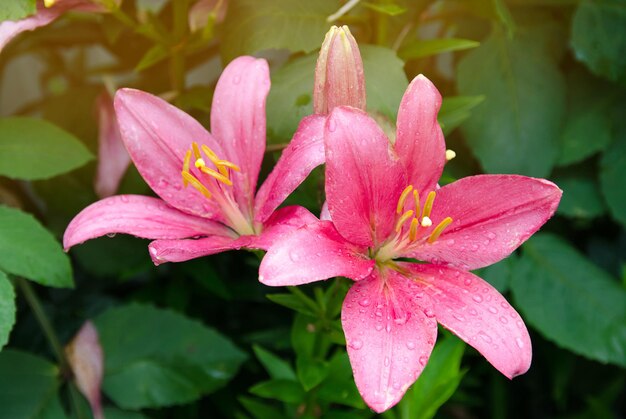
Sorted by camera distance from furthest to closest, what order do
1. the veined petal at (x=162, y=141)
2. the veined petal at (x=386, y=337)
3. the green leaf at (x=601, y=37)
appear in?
the green leaf at (x=601, y=37)
the veined petal at (x=162, y=141)
the veined petal at (x=386, y=337)

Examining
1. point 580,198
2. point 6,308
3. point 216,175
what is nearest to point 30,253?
point 6,308

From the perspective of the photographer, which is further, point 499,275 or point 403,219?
point 499,275

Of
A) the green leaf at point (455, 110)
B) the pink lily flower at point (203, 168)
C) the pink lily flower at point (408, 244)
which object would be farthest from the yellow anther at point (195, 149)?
the green leaf at point (455, 110)

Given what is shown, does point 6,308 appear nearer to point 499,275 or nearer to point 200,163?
point 200,163

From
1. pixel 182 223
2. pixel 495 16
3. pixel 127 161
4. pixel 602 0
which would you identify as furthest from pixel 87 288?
pixel 602 0

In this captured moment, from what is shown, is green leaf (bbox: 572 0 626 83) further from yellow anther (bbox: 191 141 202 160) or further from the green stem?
the green stem

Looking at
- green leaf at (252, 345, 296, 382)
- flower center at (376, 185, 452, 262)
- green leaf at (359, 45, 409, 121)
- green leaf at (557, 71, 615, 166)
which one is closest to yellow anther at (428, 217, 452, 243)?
flower center at (376, 185, 452, 262)

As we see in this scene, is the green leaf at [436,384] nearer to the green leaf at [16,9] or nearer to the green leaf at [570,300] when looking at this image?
the green leaf at [570,300]

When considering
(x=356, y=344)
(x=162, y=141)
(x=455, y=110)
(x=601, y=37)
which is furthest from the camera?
(x=601, y=37)
